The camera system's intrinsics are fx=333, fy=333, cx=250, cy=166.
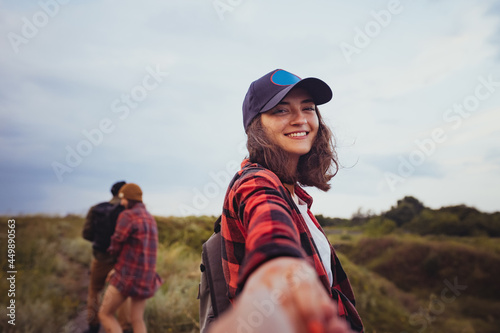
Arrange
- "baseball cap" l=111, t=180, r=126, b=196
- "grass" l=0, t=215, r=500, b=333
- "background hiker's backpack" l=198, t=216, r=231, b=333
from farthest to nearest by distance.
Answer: "grass" l=0, t=215, r=500, b=333, "baseball cap" l=111, t=180, r=126, b=196, "background hiker's backpack" l=198, t=216, r=231, b=333

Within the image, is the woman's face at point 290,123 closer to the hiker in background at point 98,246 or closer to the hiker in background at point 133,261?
the hiker in background at point 133,261

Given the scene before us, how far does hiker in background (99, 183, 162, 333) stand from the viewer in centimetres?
462

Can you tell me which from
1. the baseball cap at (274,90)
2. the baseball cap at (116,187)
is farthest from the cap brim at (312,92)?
the baseball cap at (116,187)

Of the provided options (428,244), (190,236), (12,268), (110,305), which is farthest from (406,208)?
(12,268)

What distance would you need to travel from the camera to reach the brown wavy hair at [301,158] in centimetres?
171

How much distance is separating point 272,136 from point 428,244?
32.8ft

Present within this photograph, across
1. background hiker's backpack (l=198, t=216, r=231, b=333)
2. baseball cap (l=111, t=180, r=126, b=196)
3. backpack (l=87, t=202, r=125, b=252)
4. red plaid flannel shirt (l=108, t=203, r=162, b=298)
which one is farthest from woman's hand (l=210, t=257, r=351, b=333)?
baseball cap (l=111, t=180, r=126, b=196)

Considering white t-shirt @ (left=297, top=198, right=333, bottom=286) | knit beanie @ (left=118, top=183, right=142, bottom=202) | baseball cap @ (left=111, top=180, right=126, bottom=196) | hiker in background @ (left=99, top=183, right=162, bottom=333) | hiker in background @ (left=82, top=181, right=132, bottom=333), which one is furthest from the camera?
baseball cap @ (left=111, top=180, right=126, bottom=196)

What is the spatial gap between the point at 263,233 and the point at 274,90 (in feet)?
3.37

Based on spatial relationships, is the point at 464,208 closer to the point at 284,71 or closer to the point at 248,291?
the point at 284,71

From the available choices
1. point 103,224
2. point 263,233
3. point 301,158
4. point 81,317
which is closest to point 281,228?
point 263,233

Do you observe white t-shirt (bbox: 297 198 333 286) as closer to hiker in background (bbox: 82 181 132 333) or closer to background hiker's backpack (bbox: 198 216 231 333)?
background hiker's backpack (bbox: 198 216 231 333)

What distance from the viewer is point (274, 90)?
175 centimetres

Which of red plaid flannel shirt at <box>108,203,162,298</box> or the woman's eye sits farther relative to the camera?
red plaid flannel shirt at <box>108,203,162,298</box>
